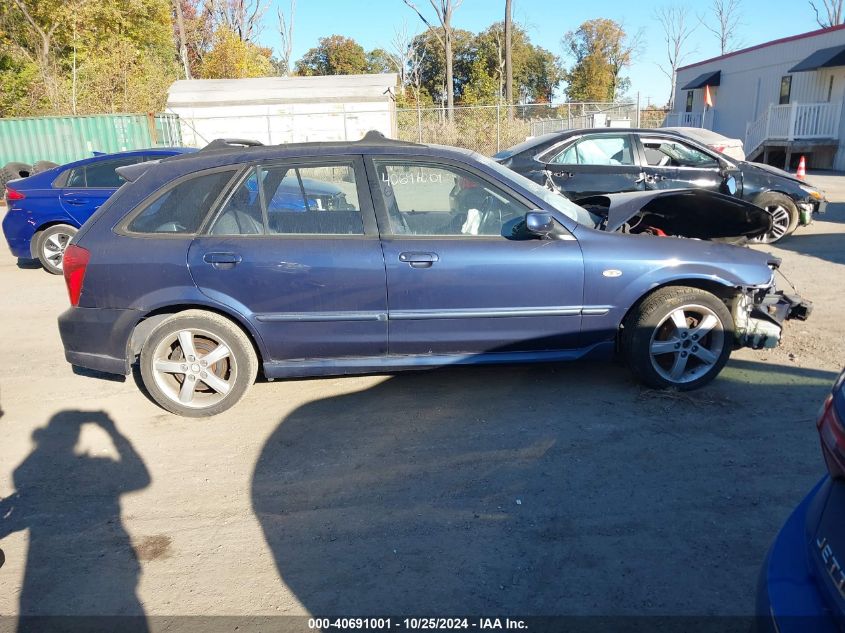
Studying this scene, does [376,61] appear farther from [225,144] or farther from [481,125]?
[225,144]

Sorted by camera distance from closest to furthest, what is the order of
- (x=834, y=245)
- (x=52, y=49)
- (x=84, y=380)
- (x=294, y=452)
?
(x=294, y=452)
(x=84, y=380)
(x=834, y=245)
(x=52, y=49)

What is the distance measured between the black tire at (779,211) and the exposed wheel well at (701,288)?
17.8 feet

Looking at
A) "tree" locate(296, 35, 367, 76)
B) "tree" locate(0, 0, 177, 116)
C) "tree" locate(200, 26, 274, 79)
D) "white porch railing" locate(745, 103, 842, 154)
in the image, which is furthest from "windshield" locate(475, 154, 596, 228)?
"tree" locate(296, 35, 367, 76)

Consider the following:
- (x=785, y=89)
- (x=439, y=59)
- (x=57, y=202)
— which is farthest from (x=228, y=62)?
(x=57, y=202)

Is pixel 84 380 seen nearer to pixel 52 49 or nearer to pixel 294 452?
pixel 294 452

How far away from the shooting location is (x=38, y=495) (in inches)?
139

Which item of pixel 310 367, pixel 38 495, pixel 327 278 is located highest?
pixel 327 278

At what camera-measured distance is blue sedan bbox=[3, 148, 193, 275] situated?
28.7 ft

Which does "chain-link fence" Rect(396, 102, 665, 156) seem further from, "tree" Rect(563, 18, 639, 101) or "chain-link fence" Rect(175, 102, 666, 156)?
"tree" Rect(563, 18, 639, 101)

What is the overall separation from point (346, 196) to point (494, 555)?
2.51 metres

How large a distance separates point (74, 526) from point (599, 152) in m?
8.05

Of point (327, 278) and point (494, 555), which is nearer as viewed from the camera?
point (494, 555)

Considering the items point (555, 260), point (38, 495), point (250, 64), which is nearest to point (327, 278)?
point (555, 260)

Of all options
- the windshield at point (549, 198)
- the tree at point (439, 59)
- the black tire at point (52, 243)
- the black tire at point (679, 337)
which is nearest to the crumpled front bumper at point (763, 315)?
the black tire at point (679, 337)
